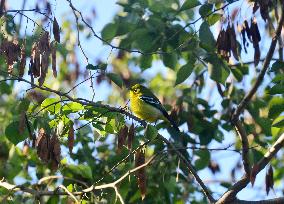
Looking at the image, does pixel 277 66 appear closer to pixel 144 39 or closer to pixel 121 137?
pixel 121 137

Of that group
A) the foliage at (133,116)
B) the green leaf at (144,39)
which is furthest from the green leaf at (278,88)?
the green leaf at (144,39)

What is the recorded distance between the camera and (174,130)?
5.39 m

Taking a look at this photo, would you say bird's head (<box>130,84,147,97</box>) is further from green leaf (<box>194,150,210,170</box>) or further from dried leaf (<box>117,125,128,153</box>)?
dried leaf (<box>117,125,128,153</box>)

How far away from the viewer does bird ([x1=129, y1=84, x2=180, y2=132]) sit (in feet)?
20.3

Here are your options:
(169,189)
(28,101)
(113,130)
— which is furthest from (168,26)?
(28,101)

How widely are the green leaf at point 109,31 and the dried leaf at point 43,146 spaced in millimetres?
2057

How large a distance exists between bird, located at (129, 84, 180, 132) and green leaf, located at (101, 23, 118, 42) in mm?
796

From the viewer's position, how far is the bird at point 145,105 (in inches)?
244

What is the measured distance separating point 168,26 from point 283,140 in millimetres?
2144

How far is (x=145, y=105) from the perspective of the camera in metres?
6.64

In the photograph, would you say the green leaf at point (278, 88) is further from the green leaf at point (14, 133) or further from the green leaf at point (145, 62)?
the green leaf at point (145, 62)

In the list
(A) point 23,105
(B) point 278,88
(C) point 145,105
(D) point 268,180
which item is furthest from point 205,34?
(C) point 145,105

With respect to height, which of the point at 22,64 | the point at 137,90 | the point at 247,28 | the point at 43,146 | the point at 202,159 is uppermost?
the point at 247,28

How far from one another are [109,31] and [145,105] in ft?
3.95
